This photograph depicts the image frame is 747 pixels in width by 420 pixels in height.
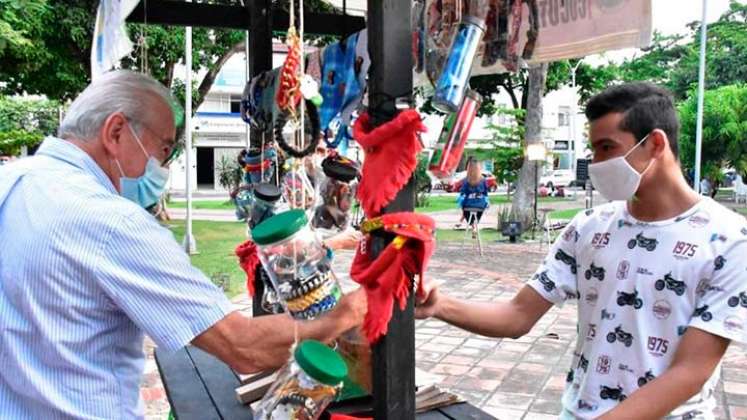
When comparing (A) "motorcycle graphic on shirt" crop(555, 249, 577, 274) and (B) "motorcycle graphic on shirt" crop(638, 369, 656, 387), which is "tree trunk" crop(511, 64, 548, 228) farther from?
(B) "motorcycle graphic on shirt" crop(638, 369, 656, 387)

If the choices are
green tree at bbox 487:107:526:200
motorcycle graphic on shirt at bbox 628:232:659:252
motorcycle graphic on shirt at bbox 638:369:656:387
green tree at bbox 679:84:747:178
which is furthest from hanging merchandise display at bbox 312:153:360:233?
green tree at bbox 679:84:747:178

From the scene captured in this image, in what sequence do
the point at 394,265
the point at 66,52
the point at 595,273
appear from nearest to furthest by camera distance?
the point at 394,265, the point at 595,273, the point at 66,52

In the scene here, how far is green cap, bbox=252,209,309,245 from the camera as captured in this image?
137cm

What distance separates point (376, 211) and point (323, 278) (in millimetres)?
203

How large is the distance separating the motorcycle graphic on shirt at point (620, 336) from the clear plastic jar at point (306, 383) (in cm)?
68

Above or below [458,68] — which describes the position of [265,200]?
below

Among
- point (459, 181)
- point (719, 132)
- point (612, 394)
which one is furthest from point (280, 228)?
point (719, 132)

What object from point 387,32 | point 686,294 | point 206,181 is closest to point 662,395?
point 686,294

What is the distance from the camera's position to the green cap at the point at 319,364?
4.34 feet

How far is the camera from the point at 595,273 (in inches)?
65.9

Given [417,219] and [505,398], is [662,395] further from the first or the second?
[505,398]

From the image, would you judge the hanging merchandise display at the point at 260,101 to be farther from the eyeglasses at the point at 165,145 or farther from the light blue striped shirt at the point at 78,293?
the light blue striped shirt at the point at 78,293

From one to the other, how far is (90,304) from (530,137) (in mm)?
13053

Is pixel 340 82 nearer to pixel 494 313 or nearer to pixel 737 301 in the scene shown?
pixel 494 313
